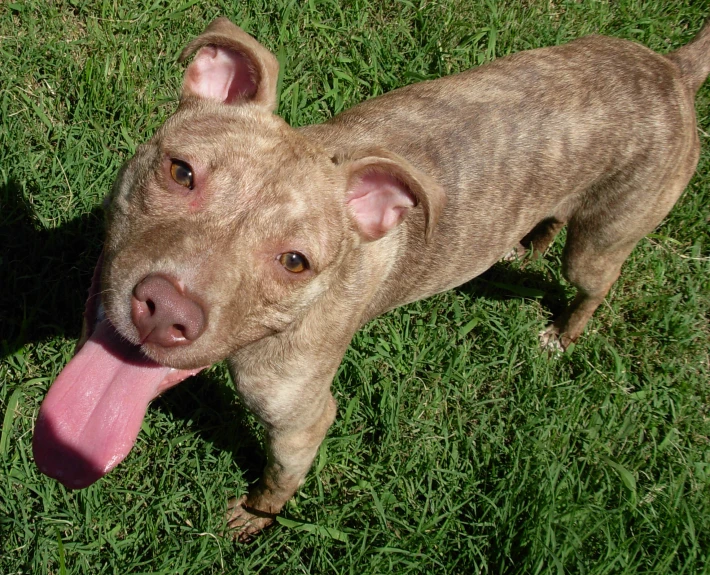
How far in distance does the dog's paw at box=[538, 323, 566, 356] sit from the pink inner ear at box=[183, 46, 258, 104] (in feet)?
11.0

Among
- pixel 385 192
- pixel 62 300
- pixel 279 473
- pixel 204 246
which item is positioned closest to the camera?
pixel 204 246

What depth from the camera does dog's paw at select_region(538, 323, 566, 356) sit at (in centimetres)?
591

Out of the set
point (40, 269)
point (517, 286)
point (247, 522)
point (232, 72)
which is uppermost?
point (232, 72)

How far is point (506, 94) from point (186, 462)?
10.4 ft

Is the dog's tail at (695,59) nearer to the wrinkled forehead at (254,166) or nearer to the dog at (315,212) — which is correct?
the dog at (315,212)

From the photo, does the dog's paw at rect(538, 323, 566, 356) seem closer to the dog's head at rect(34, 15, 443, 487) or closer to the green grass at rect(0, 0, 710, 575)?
the green grass at rect(0, 0, 710, 575)

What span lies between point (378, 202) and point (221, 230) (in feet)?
3.35

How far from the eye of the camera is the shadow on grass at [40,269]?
5.05 metres

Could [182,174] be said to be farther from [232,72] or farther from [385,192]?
[385,192]

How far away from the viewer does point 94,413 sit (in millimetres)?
3314

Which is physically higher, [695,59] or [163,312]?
[695,59]

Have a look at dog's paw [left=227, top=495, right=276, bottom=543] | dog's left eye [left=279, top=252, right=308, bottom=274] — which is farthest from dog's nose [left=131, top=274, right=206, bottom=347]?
dog's paw [left=227, top=495, right=276, bottom=543]

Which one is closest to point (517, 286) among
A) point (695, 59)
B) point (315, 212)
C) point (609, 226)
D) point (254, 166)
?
point (609, 226)

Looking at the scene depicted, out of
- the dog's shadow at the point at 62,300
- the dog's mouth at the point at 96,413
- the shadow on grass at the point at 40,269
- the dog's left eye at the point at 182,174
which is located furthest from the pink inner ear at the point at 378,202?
the shadow on grass at the point at 40,269
